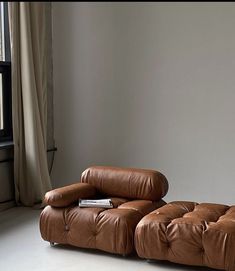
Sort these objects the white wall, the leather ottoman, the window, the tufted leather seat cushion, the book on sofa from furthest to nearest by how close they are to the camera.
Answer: the window < the white wall < the book on sofa < the tufted leather seat cushion < the leather ottoman

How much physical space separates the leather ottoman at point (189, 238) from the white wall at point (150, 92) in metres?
1.48

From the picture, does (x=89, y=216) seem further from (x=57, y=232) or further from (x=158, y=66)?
(x=158, y=66)

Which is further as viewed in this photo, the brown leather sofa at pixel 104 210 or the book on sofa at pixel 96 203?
the book on sofa at pixel 96 203

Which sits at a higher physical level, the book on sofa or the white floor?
the book on sofa

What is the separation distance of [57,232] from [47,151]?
186cm

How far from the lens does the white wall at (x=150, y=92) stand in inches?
165

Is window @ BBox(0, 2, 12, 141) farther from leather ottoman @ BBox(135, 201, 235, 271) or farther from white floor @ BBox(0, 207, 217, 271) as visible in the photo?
leather ottoman @ BBox(135, 201, 235, 271)

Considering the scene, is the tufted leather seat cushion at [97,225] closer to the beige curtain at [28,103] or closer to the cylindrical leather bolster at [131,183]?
the cylindrical leather bolster at [131,183]

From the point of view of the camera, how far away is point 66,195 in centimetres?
308

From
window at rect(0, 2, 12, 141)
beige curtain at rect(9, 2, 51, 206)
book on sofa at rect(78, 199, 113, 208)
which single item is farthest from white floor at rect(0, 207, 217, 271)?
window at rect(0, 2, 12, 141)

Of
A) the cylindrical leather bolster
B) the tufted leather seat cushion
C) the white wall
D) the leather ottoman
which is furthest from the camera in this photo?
the white wall

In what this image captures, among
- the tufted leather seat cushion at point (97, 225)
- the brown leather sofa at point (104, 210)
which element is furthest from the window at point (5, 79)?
the tufted leather seat cushion at point (97, 225)

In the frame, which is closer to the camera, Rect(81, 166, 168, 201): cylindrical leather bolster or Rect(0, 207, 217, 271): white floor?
Rect(0, 207, 217, 271): white floor

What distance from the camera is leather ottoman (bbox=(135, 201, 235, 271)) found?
2482mm
